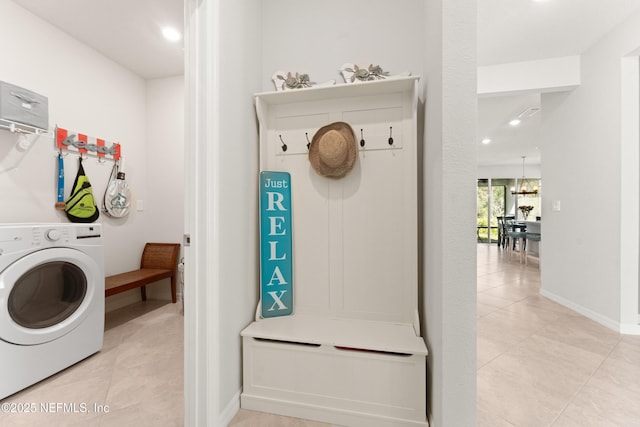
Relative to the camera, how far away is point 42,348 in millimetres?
1710

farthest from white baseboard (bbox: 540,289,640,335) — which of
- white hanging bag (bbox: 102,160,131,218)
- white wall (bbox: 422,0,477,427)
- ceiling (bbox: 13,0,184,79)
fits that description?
white hanging bag (bbox: 102,160,131,218)

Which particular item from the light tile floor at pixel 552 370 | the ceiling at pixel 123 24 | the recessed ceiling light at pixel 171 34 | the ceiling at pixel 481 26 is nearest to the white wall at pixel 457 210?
the light tile floor at pixel 552 370

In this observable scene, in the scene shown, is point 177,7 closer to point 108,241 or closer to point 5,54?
point 5,54

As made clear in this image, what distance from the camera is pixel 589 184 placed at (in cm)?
283

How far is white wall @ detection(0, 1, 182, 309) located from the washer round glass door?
791 millimetres

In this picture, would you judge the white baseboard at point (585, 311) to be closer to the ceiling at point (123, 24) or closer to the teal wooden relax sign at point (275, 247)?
the teal wooden relax sign at point (275, 247)

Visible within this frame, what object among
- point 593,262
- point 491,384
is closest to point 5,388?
point 491,384

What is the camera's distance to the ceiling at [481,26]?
7.34 ft

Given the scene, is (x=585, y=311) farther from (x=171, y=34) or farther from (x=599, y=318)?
(x=171, y=34)

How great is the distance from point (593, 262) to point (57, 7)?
5.43 metres

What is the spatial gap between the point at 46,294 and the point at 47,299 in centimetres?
3

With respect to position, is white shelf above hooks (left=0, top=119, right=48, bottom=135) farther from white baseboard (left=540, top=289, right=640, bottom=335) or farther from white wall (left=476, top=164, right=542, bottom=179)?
white wall (left=476, top=164, right=542, bottom=179)

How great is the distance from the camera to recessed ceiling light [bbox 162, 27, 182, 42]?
2532 mm

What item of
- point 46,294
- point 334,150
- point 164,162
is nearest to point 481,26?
point 334,150
